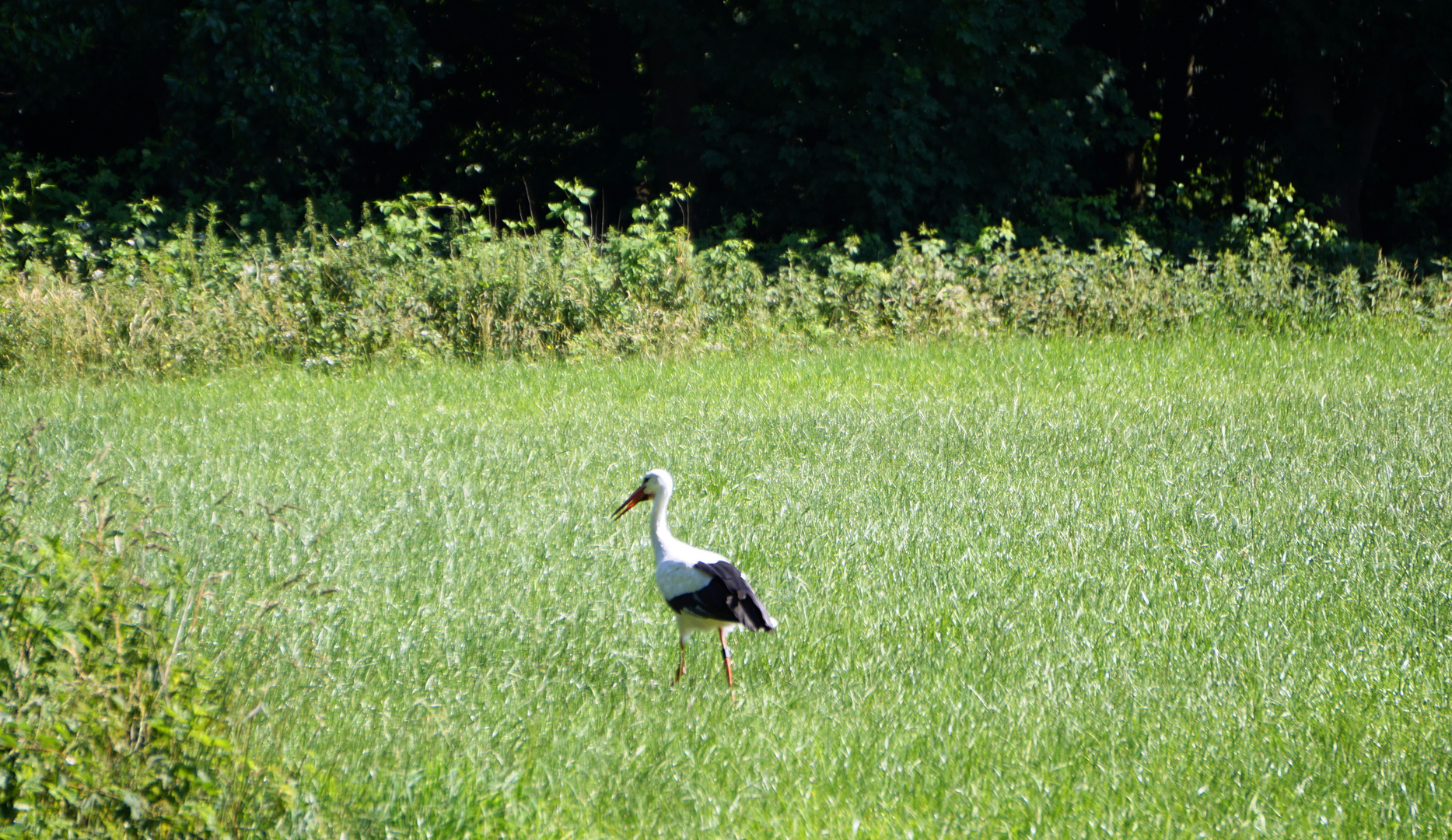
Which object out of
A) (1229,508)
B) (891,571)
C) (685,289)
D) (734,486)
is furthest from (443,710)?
(685,289)

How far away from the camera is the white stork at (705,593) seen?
14.7 ft

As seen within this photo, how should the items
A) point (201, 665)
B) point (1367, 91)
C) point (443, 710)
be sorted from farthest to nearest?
point (1367, 91)
point (443, 710)
point (201, 665)

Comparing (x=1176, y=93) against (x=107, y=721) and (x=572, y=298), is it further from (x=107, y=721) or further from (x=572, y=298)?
(x=107, y=721)

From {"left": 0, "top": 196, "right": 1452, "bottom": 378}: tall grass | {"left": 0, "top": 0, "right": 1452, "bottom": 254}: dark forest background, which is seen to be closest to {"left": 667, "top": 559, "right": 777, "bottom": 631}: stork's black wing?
{"left": 0, "top": 196, "right": 1452, "bottom": 378}: tall grass

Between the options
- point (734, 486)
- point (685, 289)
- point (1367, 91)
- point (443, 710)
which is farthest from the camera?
point (1367, 91)

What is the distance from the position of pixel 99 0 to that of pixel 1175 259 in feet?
54.2

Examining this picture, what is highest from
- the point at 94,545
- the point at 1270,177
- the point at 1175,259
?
the point at 1270,177

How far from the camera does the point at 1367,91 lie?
20953 mm

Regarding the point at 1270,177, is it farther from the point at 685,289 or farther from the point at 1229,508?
the point at 1229,508

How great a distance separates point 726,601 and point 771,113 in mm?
16657

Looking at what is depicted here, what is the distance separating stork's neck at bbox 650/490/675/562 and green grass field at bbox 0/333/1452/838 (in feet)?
1.57

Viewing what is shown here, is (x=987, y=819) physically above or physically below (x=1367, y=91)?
below

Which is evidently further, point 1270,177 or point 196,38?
point 1270,177

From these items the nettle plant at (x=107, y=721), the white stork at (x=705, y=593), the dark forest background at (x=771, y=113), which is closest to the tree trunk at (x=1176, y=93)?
the dark forest background at (x=771, y=113)
